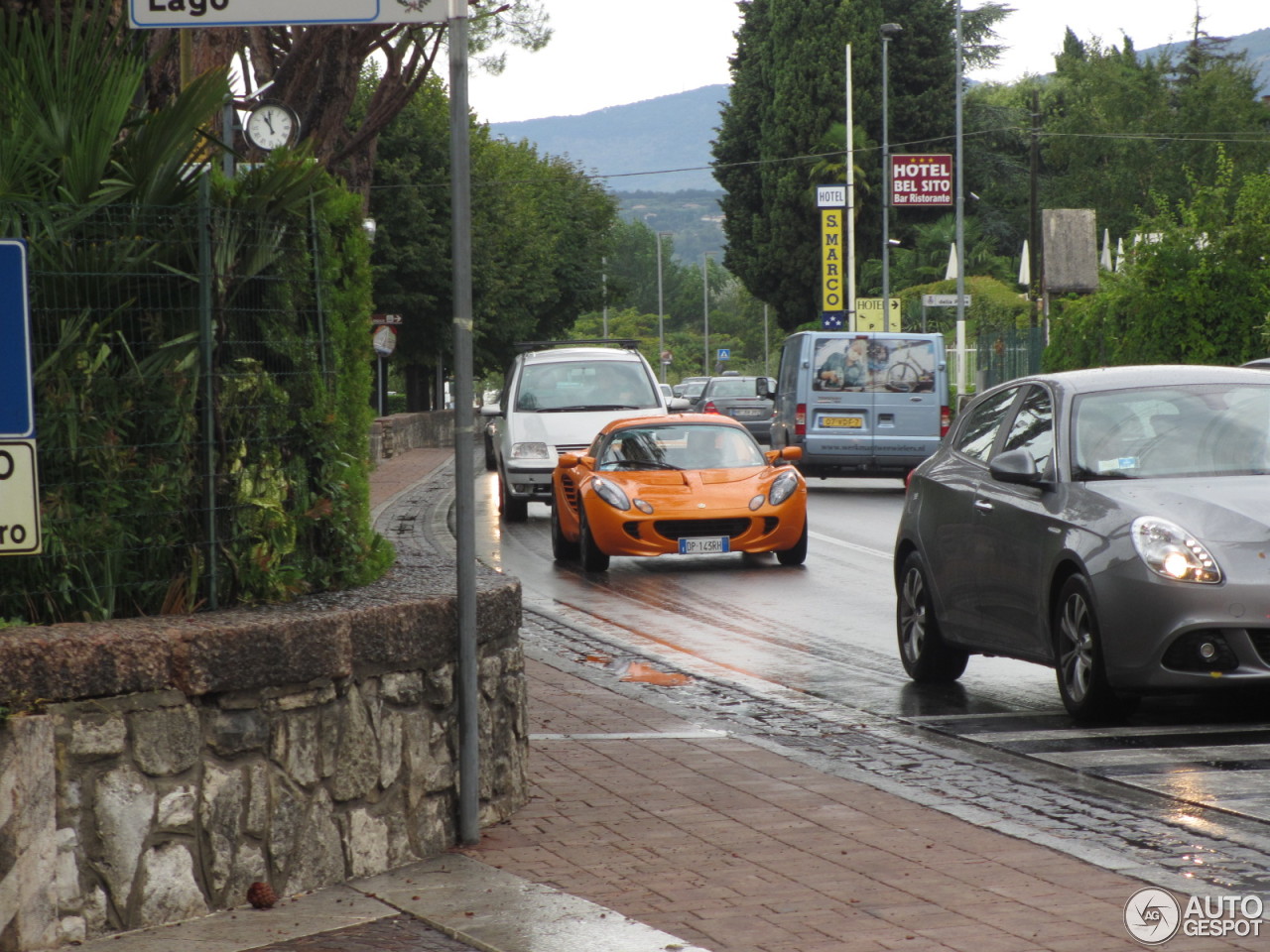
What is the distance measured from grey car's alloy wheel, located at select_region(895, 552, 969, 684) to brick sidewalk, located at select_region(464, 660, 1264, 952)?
2350mm

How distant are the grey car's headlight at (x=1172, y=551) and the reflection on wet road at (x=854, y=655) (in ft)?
2.33

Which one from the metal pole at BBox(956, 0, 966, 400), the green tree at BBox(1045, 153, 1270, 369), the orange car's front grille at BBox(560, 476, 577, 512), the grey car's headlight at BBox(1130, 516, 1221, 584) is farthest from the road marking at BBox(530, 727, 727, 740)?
the metal pole at BBox(956, 0, 966, 400)

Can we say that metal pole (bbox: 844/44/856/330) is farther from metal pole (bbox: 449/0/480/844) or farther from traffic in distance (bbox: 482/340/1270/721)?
metal pole (bbox: 449/0/480/844)

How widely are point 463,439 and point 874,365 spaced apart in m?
21.1

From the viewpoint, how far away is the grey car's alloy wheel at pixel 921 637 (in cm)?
993

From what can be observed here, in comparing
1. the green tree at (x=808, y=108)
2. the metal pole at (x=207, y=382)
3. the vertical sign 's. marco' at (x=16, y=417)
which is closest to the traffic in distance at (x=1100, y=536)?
the metal pole at (x=207, y=382)

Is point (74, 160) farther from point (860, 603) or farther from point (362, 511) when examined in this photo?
point (860, 603)

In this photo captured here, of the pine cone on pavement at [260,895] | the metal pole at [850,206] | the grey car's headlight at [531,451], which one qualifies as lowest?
the pine cone on pavement at [260,895]

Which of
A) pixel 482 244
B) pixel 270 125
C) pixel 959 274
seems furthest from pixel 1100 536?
pixel 482 244

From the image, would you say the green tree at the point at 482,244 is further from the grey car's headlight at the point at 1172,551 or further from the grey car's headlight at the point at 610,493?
the grey car's headlight at the point at 1172,551

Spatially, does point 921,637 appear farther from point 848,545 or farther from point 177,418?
point 848,545

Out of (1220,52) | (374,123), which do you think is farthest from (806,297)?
(374,123)

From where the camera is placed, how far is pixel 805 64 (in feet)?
246

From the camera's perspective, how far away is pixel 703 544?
16062 mm
